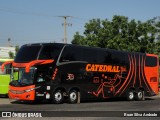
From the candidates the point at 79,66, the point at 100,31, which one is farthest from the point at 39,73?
the point at 100,31

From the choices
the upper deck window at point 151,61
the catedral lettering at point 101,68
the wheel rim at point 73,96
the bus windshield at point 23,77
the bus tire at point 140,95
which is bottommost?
the bus tire at point 140,95

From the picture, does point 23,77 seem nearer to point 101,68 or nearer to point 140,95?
point 101,68

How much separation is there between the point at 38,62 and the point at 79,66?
323 cm

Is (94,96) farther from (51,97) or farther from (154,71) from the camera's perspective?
(154,71)

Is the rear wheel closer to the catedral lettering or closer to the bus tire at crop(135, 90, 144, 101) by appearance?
the bus tire at crop(135, 90, 144, 101)

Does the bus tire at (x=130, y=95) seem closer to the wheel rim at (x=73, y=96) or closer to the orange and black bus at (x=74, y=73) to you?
the orange and black bus at (x=74, y=73)

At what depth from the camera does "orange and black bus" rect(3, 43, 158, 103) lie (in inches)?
952

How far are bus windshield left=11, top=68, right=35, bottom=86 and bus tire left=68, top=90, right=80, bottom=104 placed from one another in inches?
116

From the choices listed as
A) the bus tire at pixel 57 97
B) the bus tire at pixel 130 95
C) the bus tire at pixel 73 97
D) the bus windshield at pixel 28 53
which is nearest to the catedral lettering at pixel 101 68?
the bus tire at pixel 73 97

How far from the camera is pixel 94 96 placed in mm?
27828

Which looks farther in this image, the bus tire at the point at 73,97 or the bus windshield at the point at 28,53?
the bus tire at the point at 73,97

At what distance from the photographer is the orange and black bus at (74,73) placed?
24.2 metres

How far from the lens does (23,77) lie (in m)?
24.4

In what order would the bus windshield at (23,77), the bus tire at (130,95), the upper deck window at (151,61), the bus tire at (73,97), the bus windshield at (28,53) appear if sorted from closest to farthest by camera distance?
the bus windshield at (23,77) → the bus windshield at (28,53) → the bus tire at (73,97) → the bus tire at (130,95) → the upper deck window at (151,61)
